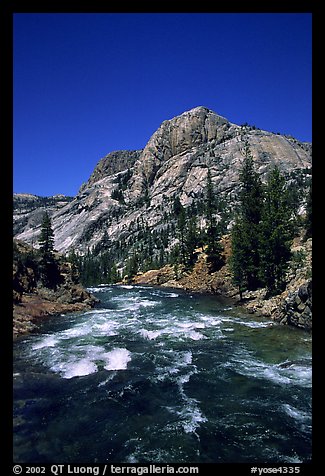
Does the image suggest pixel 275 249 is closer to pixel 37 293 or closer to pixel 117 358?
pixel 117 358

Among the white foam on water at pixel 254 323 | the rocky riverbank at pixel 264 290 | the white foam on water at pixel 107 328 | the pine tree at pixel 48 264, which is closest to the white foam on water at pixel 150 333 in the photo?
the white foam on water at pixel 107 328

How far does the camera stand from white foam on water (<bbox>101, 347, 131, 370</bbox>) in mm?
16492

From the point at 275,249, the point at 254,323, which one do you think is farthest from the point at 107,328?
the point at 275,249

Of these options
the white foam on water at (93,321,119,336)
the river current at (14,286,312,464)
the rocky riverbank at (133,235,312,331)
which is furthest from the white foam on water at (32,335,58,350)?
the rocky riverbank at (133,235,312,331)

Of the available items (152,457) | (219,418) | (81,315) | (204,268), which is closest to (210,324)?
(81,315)

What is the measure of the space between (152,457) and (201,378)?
619cm

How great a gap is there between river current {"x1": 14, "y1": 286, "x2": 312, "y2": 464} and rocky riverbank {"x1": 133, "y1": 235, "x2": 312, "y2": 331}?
6.25ft

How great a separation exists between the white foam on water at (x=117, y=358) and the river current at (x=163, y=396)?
0.05 meters

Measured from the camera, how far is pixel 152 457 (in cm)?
927

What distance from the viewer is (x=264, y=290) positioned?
36750mm

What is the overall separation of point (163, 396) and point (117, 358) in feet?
17.1

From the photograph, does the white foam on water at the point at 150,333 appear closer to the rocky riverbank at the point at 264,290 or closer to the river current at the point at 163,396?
the river current at the point at 163,396
